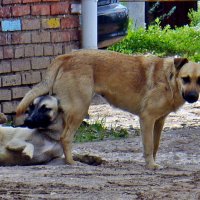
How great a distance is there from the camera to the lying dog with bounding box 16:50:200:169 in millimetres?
7660

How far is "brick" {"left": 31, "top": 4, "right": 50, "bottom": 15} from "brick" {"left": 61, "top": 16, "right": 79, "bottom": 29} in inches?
10.1

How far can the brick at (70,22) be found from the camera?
10.1m

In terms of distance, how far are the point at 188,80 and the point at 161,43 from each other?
8.40m

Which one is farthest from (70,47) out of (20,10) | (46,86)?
(46,86)

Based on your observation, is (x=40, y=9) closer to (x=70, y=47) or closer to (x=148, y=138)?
(x=70, y=47)

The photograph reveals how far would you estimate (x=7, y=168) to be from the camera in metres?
7.12

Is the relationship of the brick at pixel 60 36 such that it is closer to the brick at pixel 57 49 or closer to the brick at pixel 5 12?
the brick at pixel 57 49

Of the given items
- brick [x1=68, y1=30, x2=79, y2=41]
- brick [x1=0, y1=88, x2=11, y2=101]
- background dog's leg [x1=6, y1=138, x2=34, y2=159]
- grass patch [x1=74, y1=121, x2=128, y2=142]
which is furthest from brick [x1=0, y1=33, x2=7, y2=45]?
background dog's leg [x1=6, y1=138, x2=34, y2=159]

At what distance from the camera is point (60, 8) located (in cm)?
1008

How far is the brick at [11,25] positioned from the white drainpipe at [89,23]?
0.82 metres

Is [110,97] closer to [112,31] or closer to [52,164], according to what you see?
[52,164]

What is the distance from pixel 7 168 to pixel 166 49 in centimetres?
902

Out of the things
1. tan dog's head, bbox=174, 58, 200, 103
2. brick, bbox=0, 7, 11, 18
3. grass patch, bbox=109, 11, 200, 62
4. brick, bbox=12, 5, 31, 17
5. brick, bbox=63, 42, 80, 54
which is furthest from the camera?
grass patch, bbox=109, 11, 200, 62

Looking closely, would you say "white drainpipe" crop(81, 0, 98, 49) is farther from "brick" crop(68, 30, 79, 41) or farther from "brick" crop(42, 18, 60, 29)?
"brick" crop(42, 18, 60, 29)
